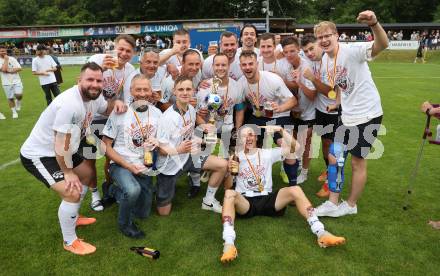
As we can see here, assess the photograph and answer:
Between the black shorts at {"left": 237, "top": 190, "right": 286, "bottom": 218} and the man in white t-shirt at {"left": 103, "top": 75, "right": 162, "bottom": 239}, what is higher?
the man in white t-shirt at {"left": 103, "top": 75, "right": 162, "bottom": 239}

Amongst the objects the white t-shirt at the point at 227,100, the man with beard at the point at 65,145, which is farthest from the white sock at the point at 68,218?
the white t-shirt at the point at 227,100

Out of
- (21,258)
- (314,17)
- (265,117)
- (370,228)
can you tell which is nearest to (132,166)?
(21,258)

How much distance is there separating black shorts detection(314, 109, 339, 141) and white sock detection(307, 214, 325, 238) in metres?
1.72

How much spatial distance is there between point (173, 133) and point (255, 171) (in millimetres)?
1208

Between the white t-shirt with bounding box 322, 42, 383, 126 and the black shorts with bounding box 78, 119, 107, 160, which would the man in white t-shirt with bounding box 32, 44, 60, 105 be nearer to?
the black shorts with bounding box 78, 119, 107, 160

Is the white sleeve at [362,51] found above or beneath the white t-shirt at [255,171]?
above

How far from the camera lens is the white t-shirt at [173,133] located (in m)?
4.68

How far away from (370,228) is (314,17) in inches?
2578

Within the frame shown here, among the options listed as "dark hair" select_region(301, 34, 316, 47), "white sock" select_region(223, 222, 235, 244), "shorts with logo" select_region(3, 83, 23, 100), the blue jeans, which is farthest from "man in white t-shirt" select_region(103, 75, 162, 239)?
"shorts with logo" select_region(3, 83, 23, 100)

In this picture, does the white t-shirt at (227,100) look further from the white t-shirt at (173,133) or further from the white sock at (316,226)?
the white sock at (316,226)

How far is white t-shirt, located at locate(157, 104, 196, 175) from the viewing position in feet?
15.4

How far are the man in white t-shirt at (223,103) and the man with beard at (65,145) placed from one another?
1766 millimetres

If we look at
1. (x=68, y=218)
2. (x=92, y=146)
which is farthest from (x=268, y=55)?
(x=68, y=218)

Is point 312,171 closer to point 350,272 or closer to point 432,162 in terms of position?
point 432,162
